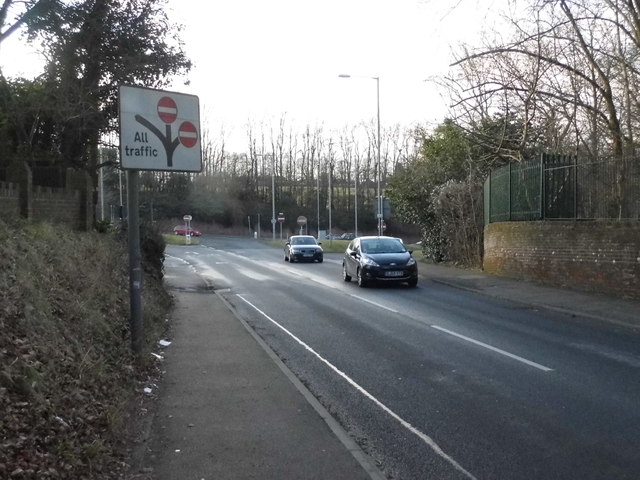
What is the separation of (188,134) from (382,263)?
1235 centimetres

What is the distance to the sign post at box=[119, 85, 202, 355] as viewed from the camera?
23.2 feet

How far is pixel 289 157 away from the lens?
93812 mm

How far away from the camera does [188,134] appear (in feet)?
24.6

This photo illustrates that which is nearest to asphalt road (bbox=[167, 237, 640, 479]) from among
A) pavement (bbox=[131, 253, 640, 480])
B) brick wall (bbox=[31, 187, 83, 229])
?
pavement (bbox=[131, 253, 640, 480])

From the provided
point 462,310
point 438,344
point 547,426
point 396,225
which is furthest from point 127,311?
point 396,225

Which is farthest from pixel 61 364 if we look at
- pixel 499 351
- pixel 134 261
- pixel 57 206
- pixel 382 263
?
pixel 382 263

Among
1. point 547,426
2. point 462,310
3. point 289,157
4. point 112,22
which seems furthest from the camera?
point 289,157

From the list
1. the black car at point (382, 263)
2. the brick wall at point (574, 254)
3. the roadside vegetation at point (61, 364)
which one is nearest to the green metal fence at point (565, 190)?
the brick wall at point (574, 254)

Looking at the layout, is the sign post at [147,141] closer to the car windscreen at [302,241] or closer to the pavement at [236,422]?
the pavement at [236,422]

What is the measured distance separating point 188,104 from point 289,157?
285 ft

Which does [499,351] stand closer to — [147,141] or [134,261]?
[134,261]

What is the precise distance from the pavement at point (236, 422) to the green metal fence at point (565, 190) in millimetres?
9853

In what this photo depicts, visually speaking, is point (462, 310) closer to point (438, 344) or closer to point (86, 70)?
point (438, 344)

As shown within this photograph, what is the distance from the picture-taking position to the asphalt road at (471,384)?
4875 mm
